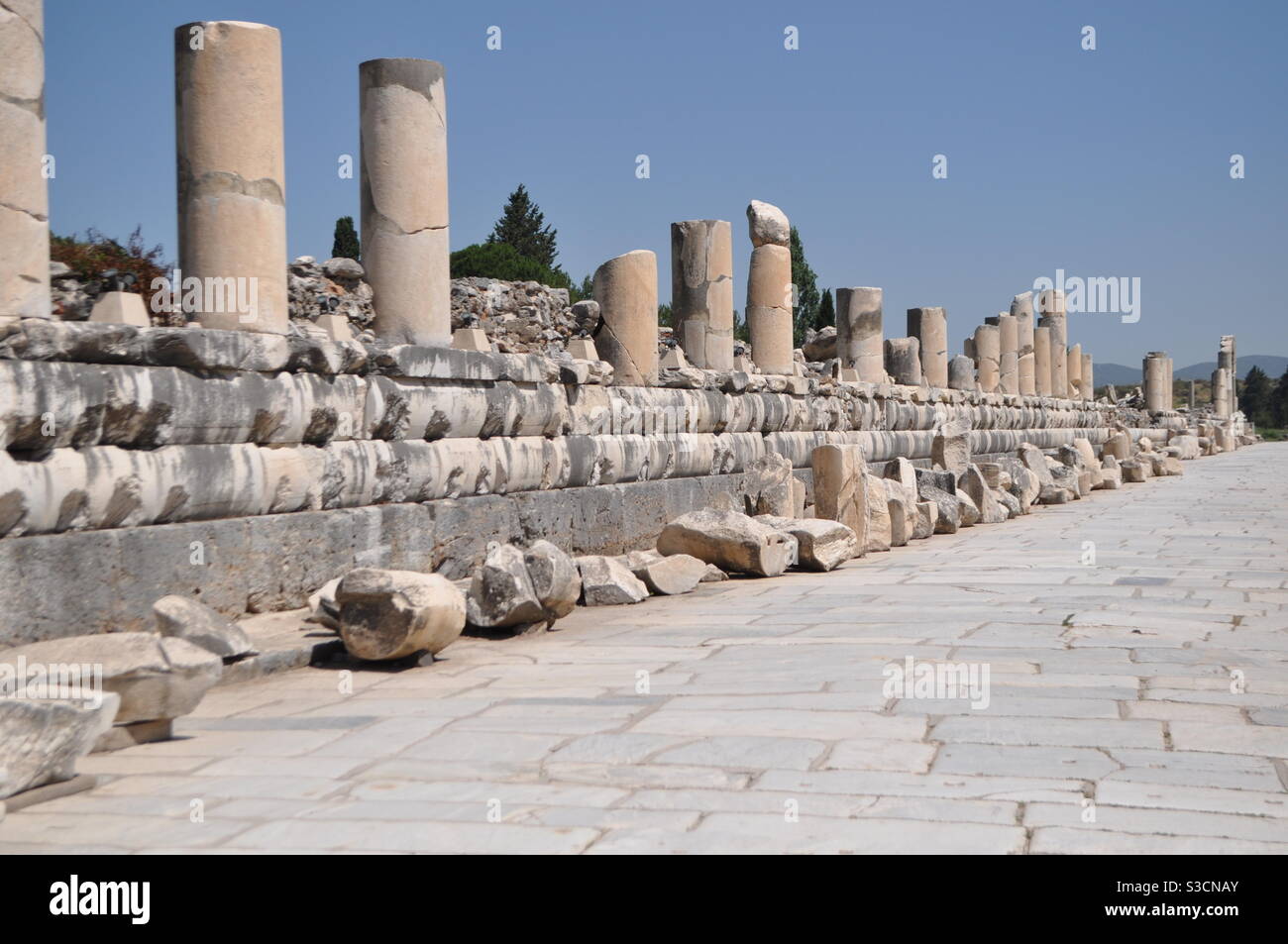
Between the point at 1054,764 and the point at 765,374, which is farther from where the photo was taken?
the point at 765,374

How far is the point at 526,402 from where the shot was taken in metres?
9.05

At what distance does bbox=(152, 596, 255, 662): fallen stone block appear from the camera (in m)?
5.29

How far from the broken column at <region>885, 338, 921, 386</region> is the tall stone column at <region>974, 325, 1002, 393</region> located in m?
5.76

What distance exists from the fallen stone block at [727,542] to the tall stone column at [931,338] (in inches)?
558

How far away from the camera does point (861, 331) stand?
62.4ft

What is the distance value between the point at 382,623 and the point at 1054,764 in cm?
298

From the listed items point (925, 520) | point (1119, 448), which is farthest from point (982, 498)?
point (1119, 448)

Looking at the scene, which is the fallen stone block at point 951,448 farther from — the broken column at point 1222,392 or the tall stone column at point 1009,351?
the broken column at point 1222,392

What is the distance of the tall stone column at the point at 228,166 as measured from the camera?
7066mm

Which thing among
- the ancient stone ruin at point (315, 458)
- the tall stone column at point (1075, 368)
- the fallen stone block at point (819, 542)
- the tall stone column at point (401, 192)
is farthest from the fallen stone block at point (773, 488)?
the tall stone column at point (1075, 368)

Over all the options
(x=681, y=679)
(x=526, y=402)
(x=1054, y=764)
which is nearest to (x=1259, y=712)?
(x=1054, y=764)

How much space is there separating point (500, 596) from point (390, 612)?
1020mm
